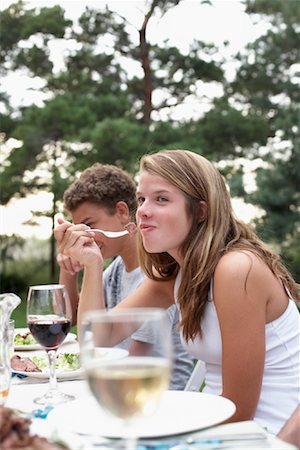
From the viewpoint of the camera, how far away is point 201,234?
69.4 inches

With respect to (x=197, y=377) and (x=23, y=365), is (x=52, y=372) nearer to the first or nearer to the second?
(x=23, y=365)

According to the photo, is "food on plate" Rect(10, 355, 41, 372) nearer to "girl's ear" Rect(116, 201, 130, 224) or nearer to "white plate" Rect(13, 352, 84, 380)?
"white plate" Rect(13, 352, 84, 380)

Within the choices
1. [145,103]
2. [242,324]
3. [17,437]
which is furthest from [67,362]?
[145,103]

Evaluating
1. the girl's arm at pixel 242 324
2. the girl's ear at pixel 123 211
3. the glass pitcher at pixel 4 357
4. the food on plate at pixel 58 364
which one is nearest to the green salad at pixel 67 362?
the food on plate at pixel 58 364

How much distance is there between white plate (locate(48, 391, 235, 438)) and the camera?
103 cm

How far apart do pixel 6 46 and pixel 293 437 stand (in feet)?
40.1

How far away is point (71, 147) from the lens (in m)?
11.7

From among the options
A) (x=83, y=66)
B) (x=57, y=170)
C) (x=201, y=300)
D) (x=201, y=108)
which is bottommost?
(x=201, y=300)

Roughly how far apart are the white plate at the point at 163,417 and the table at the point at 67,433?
1cm

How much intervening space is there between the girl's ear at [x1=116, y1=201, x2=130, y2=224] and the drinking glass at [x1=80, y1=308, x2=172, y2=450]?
1.81 m

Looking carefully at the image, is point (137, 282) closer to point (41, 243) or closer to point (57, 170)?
point (57, 170)

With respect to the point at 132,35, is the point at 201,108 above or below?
below

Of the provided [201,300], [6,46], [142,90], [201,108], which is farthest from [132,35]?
[201,300]

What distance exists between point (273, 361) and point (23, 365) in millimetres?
584
